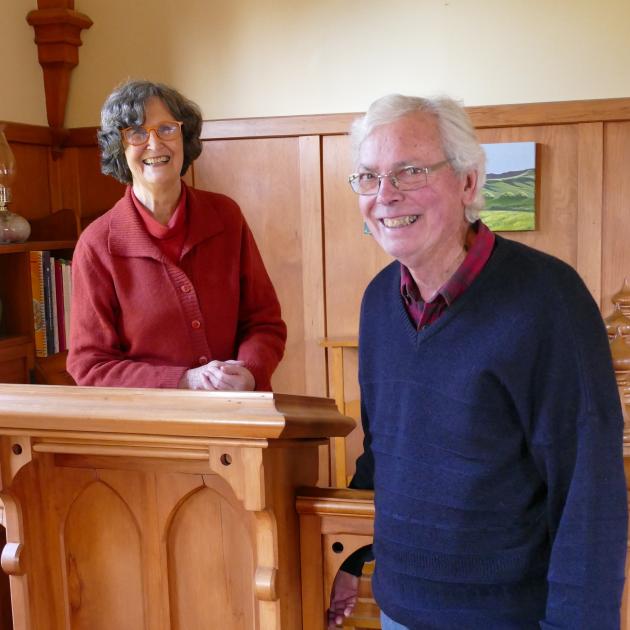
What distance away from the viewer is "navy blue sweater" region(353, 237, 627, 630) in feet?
3.74

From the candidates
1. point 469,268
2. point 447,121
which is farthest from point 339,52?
point 469,268

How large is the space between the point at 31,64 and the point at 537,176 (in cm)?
218

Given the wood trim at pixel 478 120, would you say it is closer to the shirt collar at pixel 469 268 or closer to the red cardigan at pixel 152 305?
the red cardigan at pixel 152 305

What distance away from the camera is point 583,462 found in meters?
1.12

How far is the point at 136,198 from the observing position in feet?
6.27

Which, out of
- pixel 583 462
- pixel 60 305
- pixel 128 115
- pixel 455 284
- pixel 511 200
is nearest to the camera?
pixel 583 462

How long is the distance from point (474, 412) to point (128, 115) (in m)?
1.06

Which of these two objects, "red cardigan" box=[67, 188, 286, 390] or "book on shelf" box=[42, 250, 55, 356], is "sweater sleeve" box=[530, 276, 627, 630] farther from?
"book on shelf" box=[42, 250, 55, 356]

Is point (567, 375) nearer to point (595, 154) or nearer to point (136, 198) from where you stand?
point (136, 198)

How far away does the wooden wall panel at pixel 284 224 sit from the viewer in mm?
3817

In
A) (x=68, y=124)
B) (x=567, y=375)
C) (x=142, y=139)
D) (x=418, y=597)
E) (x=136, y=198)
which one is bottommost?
(x=418, y=597)

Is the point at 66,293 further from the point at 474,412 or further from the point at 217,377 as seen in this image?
the point at 474,412

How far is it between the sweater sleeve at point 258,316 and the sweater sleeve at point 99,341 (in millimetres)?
208

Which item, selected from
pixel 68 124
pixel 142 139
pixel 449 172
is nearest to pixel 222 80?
pixel 68 124
